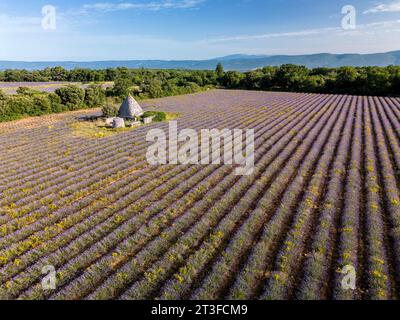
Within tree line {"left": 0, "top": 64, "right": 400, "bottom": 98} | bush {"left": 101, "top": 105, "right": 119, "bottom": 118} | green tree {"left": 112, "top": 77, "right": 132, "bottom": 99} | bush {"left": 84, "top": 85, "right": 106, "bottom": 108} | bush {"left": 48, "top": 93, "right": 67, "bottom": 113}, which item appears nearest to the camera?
bush {"left": 101, "top": 105, "right": 119, "bottom": 118}

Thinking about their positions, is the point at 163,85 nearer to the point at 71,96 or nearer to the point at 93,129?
the point at 71,96

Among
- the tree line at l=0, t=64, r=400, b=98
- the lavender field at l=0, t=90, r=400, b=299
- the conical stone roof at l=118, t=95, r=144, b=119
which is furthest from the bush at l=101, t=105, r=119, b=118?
the tree line at l=0, t=64, r=400, b=98

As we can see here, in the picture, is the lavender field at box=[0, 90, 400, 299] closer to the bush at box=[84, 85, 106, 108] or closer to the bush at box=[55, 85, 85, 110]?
the bush at box=[55, 85, 85, 110]

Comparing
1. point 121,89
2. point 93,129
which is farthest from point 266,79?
point 93,129

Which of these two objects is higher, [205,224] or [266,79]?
[266,79]

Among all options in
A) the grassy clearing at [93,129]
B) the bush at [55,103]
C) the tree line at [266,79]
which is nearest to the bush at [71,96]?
the bush at [55,103]

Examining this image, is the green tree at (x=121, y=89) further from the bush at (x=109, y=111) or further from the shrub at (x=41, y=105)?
the bush at (x=109, y=111)
